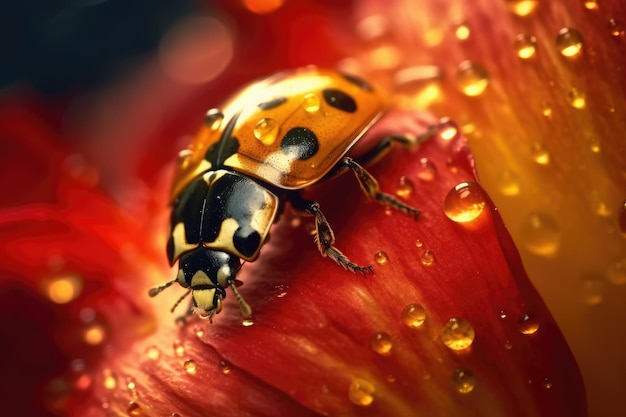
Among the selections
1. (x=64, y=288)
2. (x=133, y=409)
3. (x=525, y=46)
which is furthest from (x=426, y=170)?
(x=64, y=288)

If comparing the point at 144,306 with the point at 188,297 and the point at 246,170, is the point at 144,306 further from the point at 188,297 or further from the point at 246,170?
the point at 246,170

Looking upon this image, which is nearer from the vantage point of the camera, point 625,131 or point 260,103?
point 625,131

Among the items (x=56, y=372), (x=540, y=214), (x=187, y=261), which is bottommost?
(x=56, y=372)

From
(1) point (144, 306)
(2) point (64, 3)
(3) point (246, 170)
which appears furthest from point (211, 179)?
(2) point (64, 3)

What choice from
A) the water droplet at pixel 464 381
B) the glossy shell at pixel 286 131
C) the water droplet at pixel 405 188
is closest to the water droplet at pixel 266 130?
the glossy shell at pixel 286 131

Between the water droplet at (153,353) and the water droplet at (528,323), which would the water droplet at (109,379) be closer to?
the water droplet at (153,353)

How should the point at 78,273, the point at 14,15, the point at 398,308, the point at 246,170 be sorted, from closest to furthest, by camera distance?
the point at 398,308
the point at 246,170
the point at 78,273
the point at 14,15
